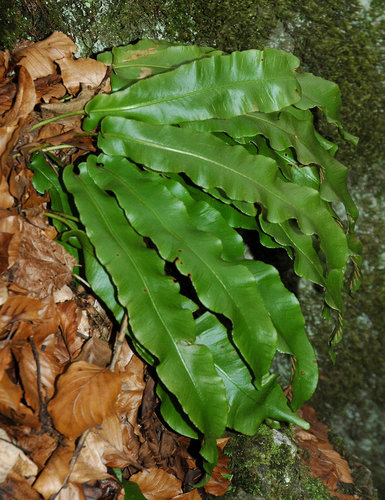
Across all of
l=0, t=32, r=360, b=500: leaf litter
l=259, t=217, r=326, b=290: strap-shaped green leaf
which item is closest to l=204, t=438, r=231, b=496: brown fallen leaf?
l=0, t=32, r=360, b=500: leaf litter

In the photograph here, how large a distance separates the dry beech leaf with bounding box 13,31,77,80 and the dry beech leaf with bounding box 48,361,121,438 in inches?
41.7

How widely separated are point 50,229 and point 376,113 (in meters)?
1.29

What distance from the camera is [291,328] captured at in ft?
4.50

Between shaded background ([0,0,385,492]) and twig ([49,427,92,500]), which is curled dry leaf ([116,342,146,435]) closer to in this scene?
twig ([49,427,92,500])

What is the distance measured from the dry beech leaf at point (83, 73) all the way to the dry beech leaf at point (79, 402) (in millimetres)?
964

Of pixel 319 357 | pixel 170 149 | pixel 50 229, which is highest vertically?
pixel 170 149

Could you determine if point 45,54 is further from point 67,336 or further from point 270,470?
point 270,470

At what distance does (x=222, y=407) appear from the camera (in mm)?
1214

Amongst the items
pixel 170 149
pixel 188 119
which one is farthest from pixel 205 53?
pixel 170 149

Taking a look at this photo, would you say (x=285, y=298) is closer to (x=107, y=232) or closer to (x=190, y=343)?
(x=190, y=343)

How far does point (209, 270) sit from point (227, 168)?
1.02 feet

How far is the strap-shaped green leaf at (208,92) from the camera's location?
1404 millimetres

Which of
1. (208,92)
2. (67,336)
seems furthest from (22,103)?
(67,336)

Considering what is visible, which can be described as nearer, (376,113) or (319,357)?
(376,113)
